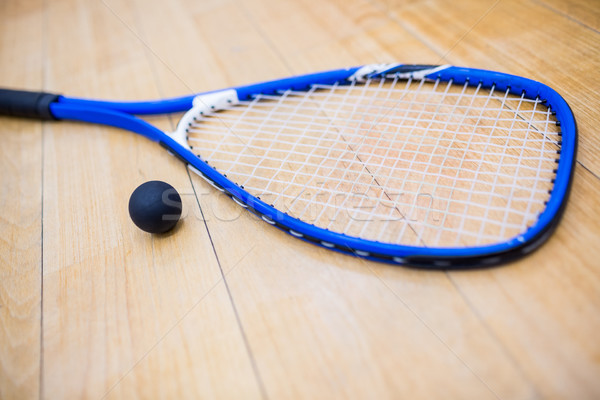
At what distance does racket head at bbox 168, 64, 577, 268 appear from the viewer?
0.72m

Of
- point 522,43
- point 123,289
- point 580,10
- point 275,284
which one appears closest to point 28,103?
point 123,289

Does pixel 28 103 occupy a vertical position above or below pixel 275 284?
above

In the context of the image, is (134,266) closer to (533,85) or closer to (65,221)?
(65,221)

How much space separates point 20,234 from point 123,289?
1.02ft

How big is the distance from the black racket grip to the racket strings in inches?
16.2

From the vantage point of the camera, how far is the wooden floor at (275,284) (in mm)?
645

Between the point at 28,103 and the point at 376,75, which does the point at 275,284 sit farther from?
the point at 28,103

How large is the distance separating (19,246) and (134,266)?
0.28 meters

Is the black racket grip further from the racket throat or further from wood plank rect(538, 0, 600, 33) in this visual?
wood plank rect(538, 0, 600, 33)

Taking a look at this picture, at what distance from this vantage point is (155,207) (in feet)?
2.55

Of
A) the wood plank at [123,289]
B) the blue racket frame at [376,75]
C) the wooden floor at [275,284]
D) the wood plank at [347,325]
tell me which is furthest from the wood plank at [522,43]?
the wood plank at [123,289]

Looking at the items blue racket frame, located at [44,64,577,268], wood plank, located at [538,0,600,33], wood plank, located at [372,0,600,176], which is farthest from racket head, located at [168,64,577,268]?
wood plank, located at [538,0,600,33]

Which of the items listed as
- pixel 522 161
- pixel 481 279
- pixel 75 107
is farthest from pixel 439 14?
pixel 75 107

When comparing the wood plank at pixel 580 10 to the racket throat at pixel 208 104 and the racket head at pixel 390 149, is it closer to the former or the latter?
the racket head at pixel 390 149
